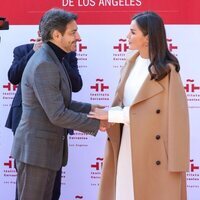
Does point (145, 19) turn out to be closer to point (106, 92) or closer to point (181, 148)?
point (181, 148)

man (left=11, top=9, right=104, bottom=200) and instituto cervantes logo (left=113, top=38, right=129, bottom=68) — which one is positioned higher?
instituto cervantes logo (left=113, top=38, right=129, bottom=68)

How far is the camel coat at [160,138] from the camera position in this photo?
3.37 metres

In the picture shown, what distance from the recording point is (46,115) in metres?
3.47

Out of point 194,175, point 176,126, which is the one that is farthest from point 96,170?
point 176,126

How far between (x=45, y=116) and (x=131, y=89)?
590 millimetres

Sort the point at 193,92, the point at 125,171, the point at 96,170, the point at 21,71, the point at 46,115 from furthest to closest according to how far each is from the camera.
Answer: the point at 96,170 → the point at 193,92 → the point at 21,71 → the point at 125,171 → the point at 46,115

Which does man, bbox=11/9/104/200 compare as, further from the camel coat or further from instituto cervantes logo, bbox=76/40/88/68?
instituto cervantes logo, bbox=76/40/88/68

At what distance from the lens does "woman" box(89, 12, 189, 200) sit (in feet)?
11.1

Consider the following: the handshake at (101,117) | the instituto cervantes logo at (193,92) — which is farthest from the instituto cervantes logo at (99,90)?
the handshake at (101,117)

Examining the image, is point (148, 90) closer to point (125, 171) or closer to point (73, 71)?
point (125, 171)

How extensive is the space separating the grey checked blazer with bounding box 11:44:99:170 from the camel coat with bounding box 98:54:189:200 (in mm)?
324

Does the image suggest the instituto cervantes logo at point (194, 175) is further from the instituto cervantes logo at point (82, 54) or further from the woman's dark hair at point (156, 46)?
the woman's dark hair at point (156, 46)

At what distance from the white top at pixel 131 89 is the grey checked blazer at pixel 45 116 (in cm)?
14

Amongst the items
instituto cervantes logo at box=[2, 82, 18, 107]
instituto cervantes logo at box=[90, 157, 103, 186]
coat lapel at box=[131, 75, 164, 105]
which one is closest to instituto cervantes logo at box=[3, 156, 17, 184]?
instituto cervantes logo at box=[2, 82, 18, 107]
